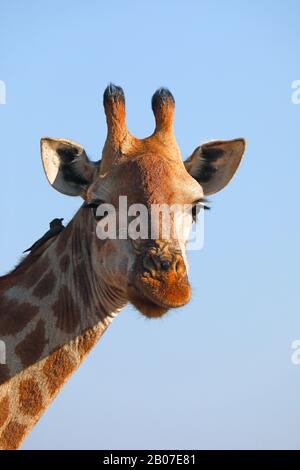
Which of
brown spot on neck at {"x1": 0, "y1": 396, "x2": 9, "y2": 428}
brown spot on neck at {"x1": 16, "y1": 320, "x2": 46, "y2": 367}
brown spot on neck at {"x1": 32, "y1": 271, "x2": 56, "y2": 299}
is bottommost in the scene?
brown spot on neck at {"x1": 0, "y1": 396, "x2": 9, "y2": 428}

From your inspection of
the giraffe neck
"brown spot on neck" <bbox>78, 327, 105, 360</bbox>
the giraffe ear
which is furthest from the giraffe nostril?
the giraffe ear

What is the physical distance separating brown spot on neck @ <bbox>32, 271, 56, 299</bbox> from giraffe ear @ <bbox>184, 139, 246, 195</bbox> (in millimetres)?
1982

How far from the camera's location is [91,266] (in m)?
11.6

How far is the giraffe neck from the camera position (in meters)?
11.0

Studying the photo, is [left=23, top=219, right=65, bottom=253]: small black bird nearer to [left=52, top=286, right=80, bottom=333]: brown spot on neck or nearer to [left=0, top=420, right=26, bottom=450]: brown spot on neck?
[left=52, top=286, right=80, bottom=333]: brown spot on neck

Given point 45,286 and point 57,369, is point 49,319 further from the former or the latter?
point 57,369

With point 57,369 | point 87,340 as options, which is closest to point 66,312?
point 87,340

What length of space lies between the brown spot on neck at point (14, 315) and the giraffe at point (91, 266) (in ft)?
0.03

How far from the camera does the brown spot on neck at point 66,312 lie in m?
11.4

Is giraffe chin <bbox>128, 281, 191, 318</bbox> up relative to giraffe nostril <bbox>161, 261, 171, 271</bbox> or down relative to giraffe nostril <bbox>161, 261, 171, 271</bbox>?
down

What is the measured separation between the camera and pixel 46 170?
11.9 metres

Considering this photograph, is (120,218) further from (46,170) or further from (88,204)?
(46,170)

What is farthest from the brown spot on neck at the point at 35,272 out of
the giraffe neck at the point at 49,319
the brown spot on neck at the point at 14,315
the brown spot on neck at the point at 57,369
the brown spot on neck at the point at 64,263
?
the brown spot on neck at the point at 57,369

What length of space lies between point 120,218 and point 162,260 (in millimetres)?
1021
